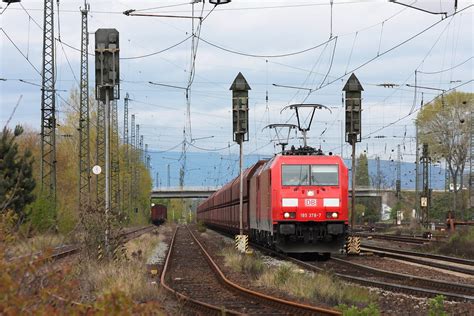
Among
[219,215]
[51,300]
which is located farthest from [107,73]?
[219,215]

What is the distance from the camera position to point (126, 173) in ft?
262

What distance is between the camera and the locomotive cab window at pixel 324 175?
24500 mm

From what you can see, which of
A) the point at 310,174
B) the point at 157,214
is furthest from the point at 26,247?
the point at 157,214

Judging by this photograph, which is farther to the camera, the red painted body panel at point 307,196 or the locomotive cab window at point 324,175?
the locomotive cab window at point 324,175

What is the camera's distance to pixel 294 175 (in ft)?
80.1

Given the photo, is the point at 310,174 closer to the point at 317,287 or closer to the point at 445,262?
the point at 445,262

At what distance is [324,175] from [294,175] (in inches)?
40.1

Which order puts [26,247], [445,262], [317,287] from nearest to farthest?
[26,247] → [317,287] → [445,262]

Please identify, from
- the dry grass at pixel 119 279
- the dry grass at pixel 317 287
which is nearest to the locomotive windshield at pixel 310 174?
the dry grass at pixel 317 287

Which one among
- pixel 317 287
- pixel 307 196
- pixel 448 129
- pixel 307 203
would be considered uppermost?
pixel 448 129

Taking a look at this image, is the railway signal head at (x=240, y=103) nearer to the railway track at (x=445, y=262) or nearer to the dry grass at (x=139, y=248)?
the dry grass at (x=139, y=248)

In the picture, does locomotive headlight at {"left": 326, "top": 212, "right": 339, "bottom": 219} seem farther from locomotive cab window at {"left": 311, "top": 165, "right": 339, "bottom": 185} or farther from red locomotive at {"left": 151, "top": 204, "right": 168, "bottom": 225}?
red locomotive at {"left": 151, "top": 204, "right": 168, "bottom": 225}

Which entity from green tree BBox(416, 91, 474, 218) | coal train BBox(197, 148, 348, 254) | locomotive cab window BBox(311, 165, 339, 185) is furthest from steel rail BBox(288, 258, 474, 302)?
green tree BBox(416, 91, 474, 218)

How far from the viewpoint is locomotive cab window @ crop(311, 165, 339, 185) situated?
80.4 ft
